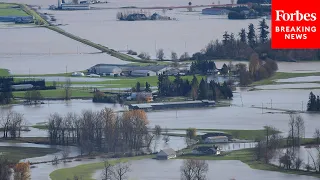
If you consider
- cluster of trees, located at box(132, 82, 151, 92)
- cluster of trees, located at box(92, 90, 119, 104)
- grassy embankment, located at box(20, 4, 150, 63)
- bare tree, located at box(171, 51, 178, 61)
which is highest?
grassy embankment, located at box(20, 4, 150, 63)

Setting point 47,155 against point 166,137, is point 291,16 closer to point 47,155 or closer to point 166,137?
point 166,137

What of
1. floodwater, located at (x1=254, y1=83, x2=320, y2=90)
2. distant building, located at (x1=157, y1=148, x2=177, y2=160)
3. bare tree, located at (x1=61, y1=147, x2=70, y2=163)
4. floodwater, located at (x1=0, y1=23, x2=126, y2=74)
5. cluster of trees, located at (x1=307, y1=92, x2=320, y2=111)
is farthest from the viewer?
floodwater, located at (x1=0, y1=23, x2=126, y2=74)

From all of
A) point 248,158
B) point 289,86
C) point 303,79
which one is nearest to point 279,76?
point 303,79

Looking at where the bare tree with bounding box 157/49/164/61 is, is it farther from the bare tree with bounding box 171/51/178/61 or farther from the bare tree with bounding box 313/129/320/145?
the bare tree with bounding box 313/129/320/145

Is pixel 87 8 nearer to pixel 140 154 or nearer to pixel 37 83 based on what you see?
pixel 37 83

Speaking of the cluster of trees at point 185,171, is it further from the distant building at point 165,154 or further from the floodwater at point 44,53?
the floodwater at point 44,53

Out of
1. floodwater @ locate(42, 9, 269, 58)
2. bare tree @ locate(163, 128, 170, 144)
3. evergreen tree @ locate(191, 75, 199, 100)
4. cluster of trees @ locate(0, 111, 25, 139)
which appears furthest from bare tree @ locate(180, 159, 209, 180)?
floodwater @ locate(42, 9, 269, 58)

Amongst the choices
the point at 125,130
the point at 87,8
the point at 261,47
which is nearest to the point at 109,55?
the point at 261,47
